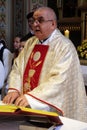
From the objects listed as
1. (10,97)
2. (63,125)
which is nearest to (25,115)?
(63,125)

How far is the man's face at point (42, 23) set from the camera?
2160 millimetres

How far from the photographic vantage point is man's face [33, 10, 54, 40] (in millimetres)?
2160

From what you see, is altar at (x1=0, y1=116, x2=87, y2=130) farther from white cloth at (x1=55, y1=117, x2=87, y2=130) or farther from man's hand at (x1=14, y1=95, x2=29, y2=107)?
man's hand at (x1=14, y1=95, x2=29, y2=107)

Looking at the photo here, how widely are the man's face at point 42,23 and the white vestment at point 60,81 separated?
101mm

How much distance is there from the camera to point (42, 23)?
A: 2172 mm

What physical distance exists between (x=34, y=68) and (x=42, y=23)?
1.26 ft

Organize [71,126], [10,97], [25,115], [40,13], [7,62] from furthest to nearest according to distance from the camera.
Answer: [7,62] < [40,13] < [10,97] < [71,126] < [25,115]

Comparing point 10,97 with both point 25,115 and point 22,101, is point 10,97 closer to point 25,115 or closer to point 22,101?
point 22,101

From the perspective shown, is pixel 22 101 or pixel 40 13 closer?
pixel 22 101

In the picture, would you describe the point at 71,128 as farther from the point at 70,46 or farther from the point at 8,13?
the point at 8,13

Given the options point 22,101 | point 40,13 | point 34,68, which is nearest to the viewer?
point 22,101

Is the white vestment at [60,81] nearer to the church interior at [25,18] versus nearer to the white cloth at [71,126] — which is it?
Answer: the white cloth at [71,126]

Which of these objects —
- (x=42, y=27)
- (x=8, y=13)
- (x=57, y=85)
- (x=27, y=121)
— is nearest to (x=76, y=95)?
(x=57, y=85)

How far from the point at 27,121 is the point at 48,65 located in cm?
111
